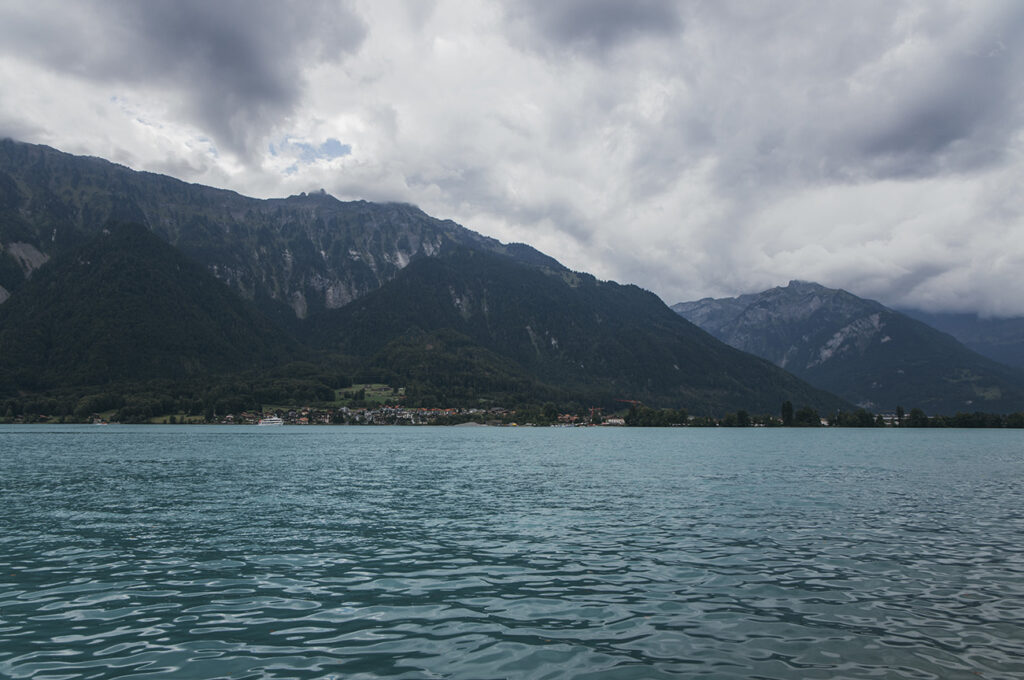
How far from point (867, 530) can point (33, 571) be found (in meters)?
40.0

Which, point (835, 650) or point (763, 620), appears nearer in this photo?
point (835, 650)

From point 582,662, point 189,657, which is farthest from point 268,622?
point 582,662

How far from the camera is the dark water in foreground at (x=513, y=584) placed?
603 inches

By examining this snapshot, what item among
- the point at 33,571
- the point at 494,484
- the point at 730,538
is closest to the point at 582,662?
the point at 730,538

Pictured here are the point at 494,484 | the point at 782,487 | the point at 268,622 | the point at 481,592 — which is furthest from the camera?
the point at 494,484

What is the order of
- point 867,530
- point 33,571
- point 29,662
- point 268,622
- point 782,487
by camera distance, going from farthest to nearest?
point 782,487
point 867,530
point 33,571
point 268,622
point 29,662

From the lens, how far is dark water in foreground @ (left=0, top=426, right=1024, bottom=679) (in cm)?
1530

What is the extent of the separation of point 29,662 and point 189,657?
12.4ft

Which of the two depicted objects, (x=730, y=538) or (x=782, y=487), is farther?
(x=782, y=487)

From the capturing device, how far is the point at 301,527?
3562cm

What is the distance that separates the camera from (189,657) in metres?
15.3

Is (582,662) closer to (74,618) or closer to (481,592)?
(481,592)

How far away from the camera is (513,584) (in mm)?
22891

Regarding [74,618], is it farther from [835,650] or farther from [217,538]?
[835,650]
